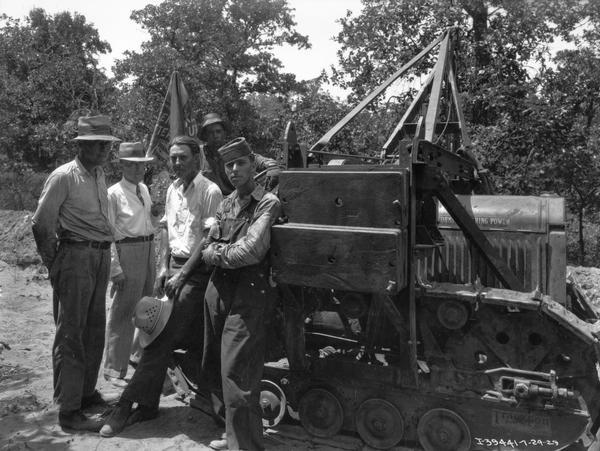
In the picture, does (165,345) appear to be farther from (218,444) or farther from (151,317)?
(218,444)

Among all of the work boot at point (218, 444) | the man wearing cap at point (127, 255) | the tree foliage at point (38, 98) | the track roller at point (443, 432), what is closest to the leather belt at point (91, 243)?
the man wearing cap at point (127, 255)

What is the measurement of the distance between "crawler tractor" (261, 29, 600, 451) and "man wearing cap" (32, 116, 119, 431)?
1522 mm

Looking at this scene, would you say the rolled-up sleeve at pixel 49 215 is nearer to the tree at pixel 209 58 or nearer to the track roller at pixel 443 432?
the track roller at pixel 443 432

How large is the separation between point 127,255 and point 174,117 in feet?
A: 6.99

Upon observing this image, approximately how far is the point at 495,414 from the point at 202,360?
2.15 metres

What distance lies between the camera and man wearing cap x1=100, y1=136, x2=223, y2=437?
4297 millimetres

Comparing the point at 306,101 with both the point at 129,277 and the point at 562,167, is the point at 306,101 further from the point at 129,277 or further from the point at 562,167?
the point at 129,277

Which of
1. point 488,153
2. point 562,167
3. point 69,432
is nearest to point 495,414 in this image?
point 69,432

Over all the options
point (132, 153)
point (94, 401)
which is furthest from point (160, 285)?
point (132, 153)

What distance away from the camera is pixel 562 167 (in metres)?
9.74

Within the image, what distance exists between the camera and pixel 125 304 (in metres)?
5.37

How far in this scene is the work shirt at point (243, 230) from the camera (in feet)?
12.1

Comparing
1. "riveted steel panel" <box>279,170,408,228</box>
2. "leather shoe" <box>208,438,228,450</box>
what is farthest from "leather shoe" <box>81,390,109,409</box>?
"riveted steel panel" <box>279,170,408,228</box>

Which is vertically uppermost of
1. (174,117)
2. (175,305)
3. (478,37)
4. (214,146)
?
(478,37)
